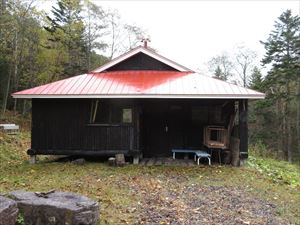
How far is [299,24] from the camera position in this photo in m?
28.4

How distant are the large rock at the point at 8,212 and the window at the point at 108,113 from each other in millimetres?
7465

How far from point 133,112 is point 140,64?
308cm

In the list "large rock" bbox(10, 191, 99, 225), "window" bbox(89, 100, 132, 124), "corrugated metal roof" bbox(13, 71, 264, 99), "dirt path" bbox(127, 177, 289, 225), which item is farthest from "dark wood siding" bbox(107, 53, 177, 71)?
"large rock" bbox(10, 191, 99, 225)

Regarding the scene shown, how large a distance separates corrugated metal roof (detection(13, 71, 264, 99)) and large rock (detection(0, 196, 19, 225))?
6827 mm

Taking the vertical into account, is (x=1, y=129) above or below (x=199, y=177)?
above

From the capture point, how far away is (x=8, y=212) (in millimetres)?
4508

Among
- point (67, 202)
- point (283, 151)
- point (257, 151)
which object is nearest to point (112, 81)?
point (67, 202)

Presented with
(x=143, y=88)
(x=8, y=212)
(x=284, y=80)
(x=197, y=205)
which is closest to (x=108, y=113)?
(x=143, y=88)

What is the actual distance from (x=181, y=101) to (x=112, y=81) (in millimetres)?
2781

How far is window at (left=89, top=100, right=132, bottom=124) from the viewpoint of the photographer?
1212 centimetres

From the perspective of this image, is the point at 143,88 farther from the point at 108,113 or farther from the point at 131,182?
the point at 131,182

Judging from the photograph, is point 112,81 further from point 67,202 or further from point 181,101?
point 67,202

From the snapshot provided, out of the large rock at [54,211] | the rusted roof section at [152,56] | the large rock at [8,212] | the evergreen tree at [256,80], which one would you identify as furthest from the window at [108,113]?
the evergreen tree at [256,80]

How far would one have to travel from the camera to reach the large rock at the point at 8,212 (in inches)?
173
